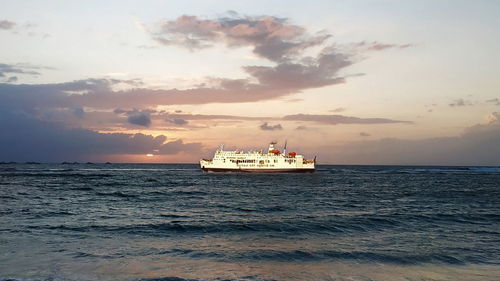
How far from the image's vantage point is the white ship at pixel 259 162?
115250mm

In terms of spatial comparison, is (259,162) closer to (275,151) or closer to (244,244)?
(275,151)

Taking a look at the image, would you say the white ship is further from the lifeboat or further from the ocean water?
the ocean water

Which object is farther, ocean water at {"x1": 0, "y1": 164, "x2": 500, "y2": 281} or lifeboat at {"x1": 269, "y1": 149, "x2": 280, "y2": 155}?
lifeboat at {"x1": 269, "y1": 149, "x2": 280, "y2": 155}

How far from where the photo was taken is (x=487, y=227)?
25156 millimetres

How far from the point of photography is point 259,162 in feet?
380

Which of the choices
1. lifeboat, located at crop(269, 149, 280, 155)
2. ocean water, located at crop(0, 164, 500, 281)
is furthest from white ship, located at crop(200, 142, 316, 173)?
ocean water, located at crop(0, 164, 500, 281)

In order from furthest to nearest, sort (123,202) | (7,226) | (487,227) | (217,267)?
(123,202), (487,227), (7,226), (217,267)

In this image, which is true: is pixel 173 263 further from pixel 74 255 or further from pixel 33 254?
pixel 33 254

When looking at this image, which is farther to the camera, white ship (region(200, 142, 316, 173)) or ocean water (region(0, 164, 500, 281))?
white ship (region(200, 142, 316, 173))

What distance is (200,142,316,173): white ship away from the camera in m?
115

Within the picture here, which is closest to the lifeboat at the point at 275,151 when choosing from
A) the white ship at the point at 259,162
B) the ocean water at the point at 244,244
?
the white ship at the point at 259,162

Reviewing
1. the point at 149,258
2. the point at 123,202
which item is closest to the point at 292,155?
the point at 123,202

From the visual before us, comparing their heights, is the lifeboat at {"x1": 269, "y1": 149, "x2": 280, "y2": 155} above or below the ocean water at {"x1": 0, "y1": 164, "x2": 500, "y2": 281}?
above

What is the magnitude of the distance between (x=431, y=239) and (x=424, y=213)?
12.0 meters
